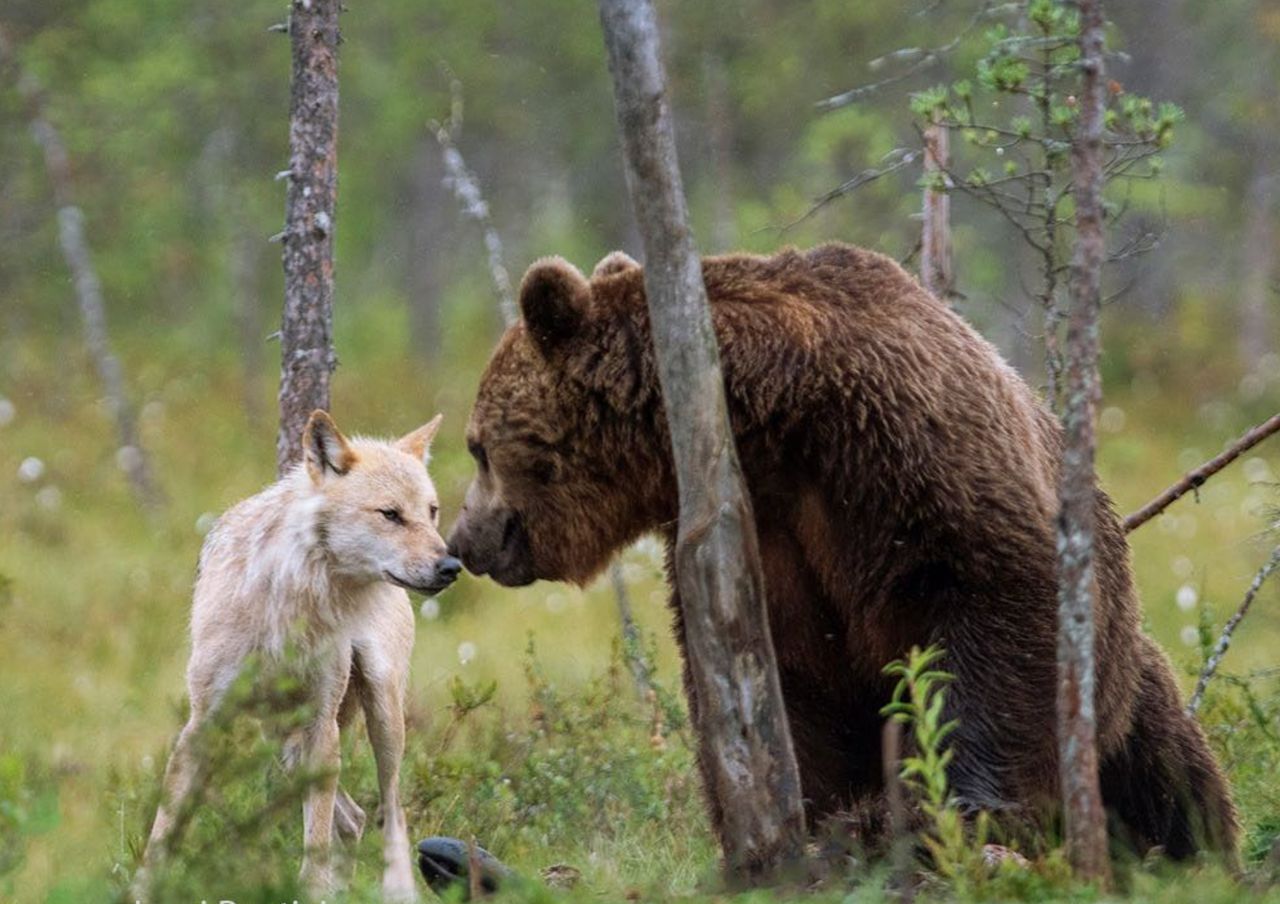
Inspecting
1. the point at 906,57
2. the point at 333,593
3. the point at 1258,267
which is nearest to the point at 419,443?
the point at 333,593

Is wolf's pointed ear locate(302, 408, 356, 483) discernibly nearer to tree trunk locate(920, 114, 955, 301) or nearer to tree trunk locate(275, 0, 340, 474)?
tree trunk locate(275, 0, 340, 474)

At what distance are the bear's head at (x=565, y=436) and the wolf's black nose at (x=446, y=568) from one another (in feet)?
0.14

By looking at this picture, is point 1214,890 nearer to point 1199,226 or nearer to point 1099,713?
point 1099,713

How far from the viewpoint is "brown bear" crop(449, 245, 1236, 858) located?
4.79 meters

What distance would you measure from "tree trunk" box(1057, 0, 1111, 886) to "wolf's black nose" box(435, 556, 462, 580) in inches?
88.3

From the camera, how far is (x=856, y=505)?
483 centimetres

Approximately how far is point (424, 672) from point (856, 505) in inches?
204

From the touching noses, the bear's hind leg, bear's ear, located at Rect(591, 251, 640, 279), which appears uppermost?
bear's ear, located at Rect(591, 251, 640, 279)

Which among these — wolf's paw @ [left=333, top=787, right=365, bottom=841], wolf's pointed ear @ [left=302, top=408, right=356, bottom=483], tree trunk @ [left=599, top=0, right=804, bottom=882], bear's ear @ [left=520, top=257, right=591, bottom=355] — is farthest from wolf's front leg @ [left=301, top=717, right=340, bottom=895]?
bear's ear @ [left=520, top=257, right=591, bottom=355]

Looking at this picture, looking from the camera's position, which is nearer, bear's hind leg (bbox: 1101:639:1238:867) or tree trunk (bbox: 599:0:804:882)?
tree trunk (bbox: 599:0:804:882)

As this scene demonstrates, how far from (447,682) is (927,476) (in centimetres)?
435

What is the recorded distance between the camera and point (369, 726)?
19.3 ft

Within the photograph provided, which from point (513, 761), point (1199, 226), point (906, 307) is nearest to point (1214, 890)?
point (906, 307)

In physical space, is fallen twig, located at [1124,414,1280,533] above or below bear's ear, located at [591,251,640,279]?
below
